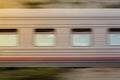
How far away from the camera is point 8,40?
9.50 m

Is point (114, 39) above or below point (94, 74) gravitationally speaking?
above

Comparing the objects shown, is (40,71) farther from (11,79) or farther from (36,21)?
(36,21)

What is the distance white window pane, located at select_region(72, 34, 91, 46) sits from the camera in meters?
9.45

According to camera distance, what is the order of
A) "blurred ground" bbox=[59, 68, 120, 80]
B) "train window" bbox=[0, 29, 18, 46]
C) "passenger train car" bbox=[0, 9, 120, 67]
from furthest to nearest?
"train window" bbox=[0, 29, 18, 46] < "passenger train car" bbox=[0, 9, 120, 67] < "blurred ground" bbox=[59, 68, 120, 80]

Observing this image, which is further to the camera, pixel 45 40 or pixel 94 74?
pixel 45 40

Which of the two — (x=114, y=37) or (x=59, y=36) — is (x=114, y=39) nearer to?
(x=114, y=37)

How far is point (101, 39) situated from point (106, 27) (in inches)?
12.2

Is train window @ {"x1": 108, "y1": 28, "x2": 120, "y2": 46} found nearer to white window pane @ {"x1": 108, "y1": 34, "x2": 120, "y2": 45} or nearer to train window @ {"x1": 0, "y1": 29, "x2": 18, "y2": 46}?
white window pane @ {"x1": 108, "y1": 34, "x2": 120, "y2": 45}

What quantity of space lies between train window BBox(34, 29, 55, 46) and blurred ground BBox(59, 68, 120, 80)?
2.90ft

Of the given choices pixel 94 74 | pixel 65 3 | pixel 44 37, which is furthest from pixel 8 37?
pixel 65 3

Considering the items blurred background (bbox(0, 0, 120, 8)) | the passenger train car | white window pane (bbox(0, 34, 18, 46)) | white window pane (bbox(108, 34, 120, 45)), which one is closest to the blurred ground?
the passenger train car

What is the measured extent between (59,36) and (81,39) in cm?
53

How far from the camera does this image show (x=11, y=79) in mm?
5941

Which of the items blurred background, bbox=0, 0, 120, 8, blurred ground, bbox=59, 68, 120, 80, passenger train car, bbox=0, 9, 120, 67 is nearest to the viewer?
blurred ground, bbox=59, 68, 120, 80
